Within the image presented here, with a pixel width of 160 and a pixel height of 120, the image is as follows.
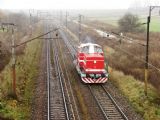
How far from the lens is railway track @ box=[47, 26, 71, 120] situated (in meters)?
21.2

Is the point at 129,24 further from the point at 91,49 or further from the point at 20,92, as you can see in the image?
the point at 20,92

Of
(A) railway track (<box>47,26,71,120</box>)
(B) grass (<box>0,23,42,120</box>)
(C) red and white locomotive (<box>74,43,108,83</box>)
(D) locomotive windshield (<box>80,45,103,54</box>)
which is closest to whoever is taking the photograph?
(A) railway track (<box>47,26,71,120</box>)

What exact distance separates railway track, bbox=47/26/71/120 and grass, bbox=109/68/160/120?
5.19m

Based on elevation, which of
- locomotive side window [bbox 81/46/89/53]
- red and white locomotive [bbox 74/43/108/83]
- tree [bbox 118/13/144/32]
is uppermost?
tree [bbox 118/13/144/32]

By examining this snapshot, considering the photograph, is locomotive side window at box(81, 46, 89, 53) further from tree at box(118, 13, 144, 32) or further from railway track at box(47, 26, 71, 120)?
tree at box(118, 13, 144, 32)

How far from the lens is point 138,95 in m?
25.6

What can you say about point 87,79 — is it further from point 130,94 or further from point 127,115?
point 127,115

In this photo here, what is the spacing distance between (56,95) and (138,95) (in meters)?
→ 6.64

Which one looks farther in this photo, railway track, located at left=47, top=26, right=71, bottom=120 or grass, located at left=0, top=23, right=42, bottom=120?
grass, located at left=0, top=23, right=42, bottom=120

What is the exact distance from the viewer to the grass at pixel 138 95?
21859mm

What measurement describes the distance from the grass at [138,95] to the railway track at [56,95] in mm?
5188

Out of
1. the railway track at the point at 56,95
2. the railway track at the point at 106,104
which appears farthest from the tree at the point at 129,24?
the railway track at the point at 106,104

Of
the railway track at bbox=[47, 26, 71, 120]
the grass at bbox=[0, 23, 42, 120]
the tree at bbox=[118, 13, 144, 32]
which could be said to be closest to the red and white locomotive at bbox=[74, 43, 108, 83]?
the railway track at bbox=[47, 26, 71, 120]

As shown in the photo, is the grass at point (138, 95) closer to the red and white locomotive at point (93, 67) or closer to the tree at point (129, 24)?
the red and white locomotive at point (93, 67)
